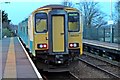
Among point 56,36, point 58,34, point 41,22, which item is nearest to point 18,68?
point 56,36

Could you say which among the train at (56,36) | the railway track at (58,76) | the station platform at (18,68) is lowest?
the railway track at (58,76)

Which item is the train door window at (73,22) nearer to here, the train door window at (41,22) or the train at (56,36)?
the train at (56,36)

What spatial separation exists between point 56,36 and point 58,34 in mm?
122

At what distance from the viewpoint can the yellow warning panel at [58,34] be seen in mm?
15414

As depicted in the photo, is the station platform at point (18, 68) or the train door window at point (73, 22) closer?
the station platform at point (18, 68)

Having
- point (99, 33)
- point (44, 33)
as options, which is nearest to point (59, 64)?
point (44, 33)

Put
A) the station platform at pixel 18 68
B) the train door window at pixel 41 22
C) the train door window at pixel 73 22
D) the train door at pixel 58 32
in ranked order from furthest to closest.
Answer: the train door window at pixel 73 22 → the train door window at pixel 41 22 → the train door at pixel 58 32 → the station platform at pixel 18 68

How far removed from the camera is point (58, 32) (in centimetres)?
1551

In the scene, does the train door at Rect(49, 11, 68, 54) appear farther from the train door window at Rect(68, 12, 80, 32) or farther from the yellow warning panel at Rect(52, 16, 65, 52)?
the train door window at Rect(68, 12, 80, 32)

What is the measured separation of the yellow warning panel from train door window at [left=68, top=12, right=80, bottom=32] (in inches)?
20.4

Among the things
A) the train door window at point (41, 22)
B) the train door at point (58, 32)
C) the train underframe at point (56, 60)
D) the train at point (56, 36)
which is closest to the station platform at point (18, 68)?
the train underframe at point (56, 60)

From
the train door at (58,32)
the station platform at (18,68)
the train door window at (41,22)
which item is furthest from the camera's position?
the train door window at (41,22)

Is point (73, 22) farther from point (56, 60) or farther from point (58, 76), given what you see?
Answer: point (58, 76)

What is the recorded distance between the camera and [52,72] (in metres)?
16.8
